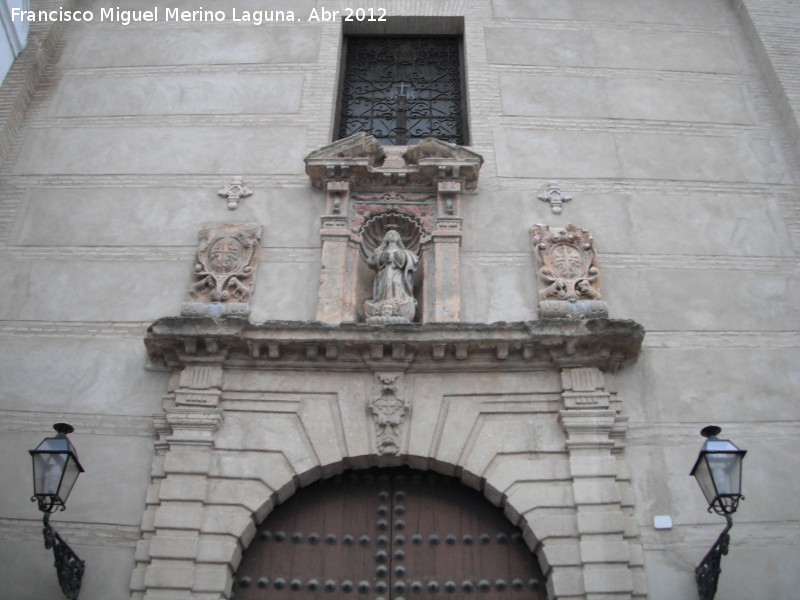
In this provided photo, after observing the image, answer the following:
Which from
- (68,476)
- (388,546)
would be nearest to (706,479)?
(388,546)

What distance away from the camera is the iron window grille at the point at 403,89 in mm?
8352

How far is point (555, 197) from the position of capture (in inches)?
291

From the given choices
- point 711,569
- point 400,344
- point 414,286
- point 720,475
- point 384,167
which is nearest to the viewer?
point 720,475

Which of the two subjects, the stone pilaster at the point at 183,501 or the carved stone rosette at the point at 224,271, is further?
the carved stone rosette at the point at 224,271

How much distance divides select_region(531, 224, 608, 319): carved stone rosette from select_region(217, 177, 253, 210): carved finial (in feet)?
8.69

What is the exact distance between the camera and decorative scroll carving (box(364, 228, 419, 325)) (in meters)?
6.51

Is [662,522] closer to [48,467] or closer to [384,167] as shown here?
[384,167]

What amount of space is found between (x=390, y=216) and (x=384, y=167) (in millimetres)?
560

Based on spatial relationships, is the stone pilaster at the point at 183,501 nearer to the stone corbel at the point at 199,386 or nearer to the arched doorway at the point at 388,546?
the stone corbel at the point at 199,386

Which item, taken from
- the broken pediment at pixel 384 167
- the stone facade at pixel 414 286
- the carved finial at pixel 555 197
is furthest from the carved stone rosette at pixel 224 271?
the carved finial at pixel 555 197

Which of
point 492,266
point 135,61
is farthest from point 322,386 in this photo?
point 135,61

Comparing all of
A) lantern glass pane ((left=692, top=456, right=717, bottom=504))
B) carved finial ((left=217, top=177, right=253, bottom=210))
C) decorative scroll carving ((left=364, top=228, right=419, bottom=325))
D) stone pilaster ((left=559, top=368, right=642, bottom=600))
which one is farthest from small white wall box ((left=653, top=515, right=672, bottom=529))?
carved finial ((left=217, top=177, right=253, bottom=210))

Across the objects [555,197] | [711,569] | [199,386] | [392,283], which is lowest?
[711,569]

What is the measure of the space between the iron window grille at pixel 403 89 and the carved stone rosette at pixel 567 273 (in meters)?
1.67
